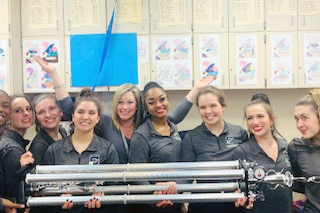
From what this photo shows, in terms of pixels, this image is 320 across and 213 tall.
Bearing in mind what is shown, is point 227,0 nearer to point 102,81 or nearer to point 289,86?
point 289,86

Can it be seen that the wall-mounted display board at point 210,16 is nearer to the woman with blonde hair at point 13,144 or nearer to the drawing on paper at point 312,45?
the drawing on paper at point 312,45

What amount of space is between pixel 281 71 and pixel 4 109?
2.68 m

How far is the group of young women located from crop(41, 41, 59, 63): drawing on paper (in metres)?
1.16

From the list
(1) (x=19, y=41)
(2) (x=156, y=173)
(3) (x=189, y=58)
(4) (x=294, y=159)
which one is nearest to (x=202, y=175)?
(2) (x=156, y=173)

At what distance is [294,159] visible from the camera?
2406mm

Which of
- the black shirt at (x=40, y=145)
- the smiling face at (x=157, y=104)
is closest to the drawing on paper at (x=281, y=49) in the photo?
the smiling face at (x=157, y=104)

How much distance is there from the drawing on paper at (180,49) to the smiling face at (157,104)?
1.25 m

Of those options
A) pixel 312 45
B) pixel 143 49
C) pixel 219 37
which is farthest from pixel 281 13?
pixel 143 49

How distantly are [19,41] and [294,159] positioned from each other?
9.73 feet

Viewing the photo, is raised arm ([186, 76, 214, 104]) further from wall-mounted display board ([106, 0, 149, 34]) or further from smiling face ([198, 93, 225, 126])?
wall-mounted display board ([106, 0, 149, 34])

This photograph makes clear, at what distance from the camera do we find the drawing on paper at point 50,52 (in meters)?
3.87

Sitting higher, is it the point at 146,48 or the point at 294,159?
the point at 146,48

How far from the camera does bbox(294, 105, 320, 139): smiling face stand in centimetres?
231

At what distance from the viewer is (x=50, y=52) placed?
12.7ft
